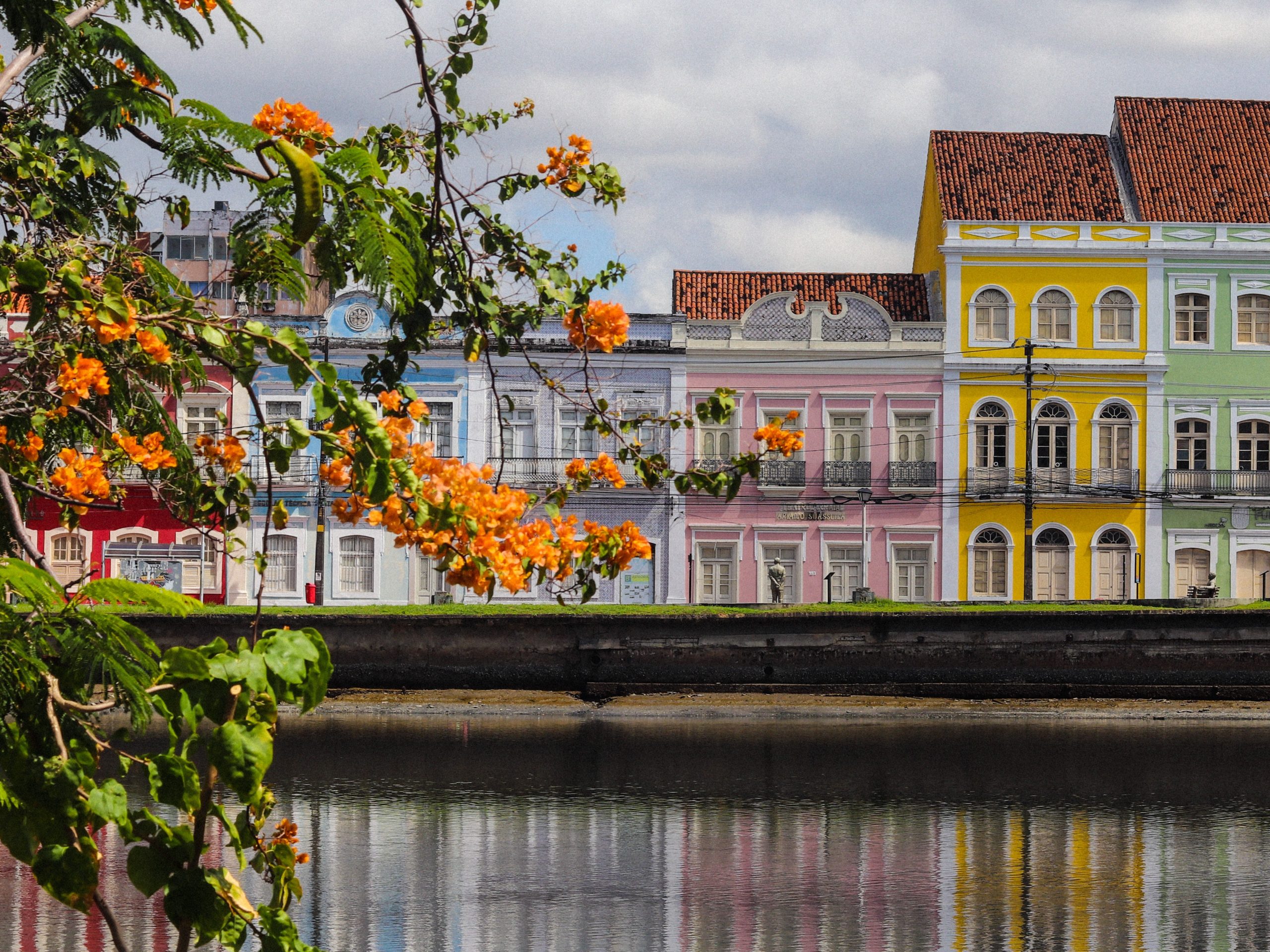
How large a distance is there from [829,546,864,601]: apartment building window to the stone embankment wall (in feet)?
23.5

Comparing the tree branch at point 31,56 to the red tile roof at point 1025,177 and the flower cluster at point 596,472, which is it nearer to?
the flower cluster at point 596,472

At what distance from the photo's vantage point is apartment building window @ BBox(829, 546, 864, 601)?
111ft

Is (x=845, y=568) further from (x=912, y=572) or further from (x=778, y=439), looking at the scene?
(x=778, y=439)

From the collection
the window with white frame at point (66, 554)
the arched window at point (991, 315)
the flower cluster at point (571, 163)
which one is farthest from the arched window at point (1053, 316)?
the flower cluster at point (571, 163)

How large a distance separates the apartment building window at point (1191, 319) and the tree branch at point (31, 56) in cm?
3241

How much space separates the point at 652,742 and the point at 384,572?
12.9 m

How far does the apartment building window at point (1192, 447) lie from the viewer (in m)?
33.9

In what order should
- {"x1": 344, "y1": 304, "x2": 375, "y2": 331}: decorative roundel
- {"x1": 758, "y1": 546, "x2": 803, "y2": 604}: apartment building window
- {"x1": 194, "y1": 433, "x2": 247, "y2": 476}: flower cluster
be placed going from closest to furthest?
{"x1": 194, "y1": 433, "x2": 247, "y2": 476}: flower cluster < {"x1": 344, "y1": 304, "x2": 375, "y2": 331}: decorative roundel < {"x1": 758, "y1": 546, "x2": 803, "y2": 604}: apartment building window

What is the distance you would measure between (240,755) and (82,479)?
169 cm

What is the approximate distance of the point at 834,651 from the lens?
87.1ft

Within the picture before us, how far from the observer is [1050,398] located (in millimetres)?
33656

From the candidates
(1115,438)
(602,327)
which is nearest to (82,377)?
(602,327)

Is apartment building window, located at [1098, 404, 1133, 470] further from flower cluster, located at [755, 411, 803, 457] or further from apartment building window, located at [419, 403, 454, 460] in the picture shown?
flower cluster, located at [755, 411, 803, 457]

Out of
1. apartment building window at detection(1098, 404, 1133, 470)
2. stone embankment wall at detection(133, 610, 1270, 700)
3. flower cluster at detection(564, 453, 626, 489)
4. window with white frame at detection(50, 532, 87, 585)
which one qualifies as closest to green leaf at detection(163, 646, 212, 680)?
flower cluster at detection(564, 453, 626, 489)
